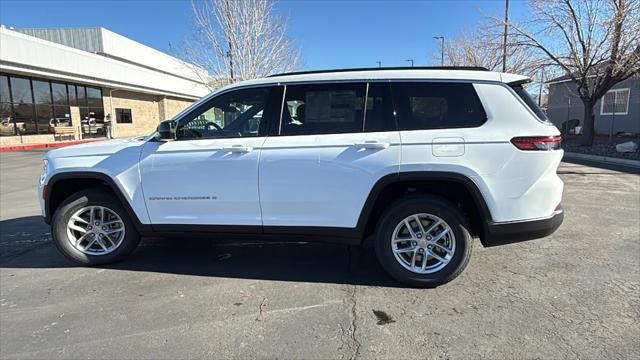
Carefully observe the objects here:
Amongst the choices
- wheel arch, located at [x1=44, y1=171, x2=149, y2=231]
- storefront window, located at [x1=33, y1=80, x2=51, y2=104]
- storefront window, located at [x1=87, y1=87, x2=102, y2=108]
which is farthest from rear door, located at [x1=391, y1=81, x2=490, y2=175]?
storefront window, located at [x1=87, y1=87, x2=102, y2=108]

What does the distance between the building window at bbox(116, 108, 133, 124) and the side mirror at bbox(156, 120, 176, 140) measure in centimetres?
2862

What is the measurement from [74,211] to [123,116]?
2896 centimetres

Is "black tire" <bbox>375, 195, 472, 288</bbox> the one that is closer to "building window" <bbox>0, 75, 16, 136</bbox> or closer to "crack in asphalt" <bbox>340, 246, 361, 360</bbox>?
"crack in asphalt" <bbox>340, 246, 361, 360</bbox>

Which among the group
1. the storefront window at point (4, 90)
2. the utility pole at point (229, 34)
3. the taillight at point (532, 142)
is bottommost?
the taillight at point (532, 142)

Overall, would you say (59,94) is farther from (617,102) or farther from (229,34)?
(617,102)

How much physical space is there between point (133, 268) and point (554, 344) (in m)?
3.93

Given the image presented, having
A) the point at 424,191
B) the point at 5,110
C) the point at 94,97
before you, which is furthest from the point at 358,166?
the point at 94,97

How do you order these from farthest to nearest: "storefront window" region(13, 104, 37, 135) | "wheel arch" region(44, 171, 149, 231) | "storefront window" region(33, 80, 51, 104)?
"storefront window" region(33, 80, 51, 104) < "storefront window" region(13, 104, 37, 135) < "wheel arch" region(44, 171, 149, 231)

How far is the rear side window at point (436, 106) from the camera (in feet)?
10.9

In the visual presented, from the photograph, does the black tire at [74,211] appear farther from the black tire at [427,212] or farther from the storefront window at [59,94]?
the storefront window at [59,94]

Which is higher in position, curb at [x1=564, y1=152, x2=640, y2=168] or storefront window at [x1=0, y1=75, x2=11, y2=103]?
storefront window at [x1=0, y1=75, x2=11, y2=103]

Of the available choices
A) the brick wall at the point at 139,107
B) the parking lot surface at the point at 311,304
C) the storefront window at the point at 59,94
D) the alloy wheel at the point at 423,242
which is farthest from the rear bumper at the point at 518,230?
the brick wall at the point at 139,107

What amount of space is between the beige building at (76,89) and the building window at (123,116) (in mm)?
77

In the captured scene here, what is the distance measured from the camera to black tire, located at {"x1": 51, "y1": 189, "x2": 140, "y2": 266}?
3.98 meters
